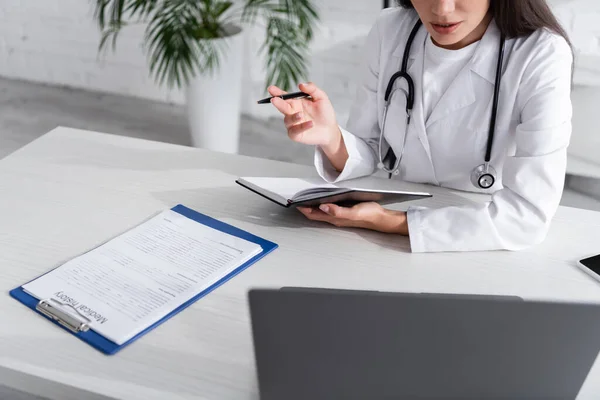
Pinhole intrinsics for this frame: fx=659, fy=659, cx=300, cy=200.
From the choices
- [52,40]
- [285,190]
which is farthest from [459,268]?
[52,40]

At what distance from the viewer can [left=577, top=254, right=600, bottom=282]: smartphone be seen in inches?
42.6

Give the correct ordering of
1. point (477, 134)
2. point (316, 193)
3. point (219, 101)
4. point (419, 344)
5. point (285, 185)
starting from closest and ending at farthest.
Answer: point (419, 344)
point (316, 193)
point (285, 185)
point (477, 134)
point (219, 101)

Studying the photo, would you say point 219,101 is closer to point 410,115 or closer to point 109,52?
point 109,52

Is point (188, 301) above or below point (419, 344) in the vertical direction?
below

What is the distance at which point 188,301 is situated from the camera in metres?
1.00

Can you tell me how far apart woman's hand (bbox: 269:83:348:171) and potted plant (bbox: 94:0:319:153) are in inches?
50.6

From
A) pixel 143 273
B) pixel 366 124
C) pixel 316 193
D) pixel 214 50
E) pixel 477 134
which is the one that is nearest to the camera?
pixel 143 273

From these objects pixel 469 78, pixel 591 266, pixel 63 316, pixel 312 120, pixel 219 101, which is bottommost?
pixel 219 101

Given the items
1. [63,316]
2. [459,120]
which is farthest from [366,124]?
[63,316]

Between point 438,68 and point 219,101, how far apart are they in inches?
63.6

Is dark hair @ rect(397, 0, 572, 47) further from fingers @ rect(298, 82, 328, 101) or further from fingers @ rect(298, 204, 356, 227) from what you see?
fingers @ rect(298, 204, 356, 227)

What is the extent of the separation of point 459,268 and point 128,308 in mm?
538

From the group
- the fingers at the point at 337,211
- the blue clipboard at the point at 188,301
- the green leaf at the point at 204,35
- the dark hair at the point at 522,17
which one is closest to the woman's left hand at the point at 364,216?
the fingers at the point at 337,211

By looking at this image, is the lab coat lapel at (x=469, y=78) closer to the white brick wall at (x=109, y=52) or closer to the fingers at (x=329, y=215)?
the fingers at (x=329, y=215)
